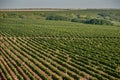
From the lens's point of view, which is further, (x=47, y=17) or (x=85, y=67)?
(x=47, y=17)

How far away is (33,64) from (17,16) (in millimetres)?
109306

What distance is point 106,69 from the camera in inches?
1184

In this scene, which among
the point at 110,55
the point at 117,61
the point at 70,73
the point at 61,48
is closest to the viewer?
the point at 70,73

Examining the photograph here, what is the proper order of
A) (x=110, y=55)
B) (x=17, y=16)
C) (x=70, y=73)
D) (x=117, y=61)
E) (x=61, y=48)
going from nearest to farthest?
(x=70, y=73)
(x=117, y=61)
(x=110, y=55)
(x=61, y=48)
(x=17, y=16)

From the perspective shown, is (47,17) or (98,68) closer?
(98,68)

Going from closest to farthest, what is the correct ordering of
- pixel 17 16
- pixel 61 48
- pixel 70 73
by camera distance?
pixel 70 73
pixel 61 48
pixel 17 16

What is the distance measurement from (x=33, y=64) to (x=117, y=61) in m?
11.2

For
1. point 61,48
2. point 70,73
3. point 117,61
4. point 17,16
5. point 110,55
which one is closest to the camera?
point 70,73

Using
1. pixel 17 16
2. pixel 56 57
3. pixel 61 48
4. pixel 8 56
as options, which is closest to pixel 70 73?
pixel 56 57

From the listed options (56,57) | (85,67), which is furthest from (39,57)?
(85,67)

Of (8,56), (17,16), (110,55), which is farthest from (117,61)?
(17,16)

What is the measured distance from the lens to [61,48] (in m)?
43.6

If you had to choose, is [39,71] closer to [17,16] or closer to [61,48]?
[61,48]

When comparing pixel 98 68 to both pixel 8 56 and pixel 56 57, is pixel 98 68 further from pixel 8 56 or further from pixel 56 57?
pixel 8 56
